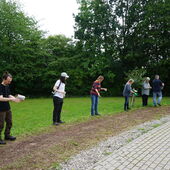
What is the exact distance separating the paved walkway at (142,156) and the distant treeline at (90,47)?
2417 centimetres

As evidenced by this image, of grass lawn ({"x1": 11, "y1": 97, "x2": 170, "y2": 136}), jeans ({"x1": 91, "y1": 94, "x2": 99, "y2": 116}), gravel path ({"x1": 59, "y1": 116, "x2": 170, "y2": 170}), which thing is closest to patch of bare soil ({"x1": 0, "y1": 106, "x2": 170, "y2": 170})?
gravel path ({"x1": 59, "y1": 116, "x2": 170, "y2": 170})

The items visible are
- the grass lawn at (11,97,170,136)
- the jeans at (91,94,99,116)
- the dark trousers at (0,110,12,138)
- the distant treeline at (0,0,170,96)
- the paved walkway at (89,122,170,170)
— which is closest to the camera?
the paved walkway at (89,122,170,170)

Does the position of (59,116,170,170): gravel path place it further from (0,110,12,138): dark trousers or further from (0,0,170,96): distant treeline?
(0,0,170,96): distant treeline

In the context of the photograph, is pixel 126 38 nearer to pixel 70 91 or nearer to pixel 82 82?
pixel 82 82

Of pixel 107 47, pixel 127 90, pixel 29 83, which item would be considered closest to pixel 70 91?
pixel 29 83

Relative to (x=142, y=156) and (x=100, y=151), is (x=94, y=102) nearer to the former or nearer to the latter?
(x=100, y=151)

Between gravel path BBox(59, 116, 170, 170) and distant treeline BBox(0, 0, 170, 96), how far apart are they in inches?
920

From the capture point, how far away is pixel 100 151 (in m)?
5.02

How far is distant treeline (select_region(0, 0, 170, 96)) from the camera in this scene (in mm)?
29438

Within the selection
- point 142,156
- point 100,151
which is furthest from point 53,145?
point 142,156

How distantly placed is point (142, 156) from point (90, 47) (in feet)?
97.9

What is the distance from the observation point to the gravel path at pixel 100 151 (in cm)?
420

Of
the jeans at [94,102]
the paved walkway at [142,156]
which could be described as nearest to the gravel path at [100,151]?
the paved walkway at [142,156]

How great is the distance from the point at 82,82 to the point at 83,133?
26.7 m
